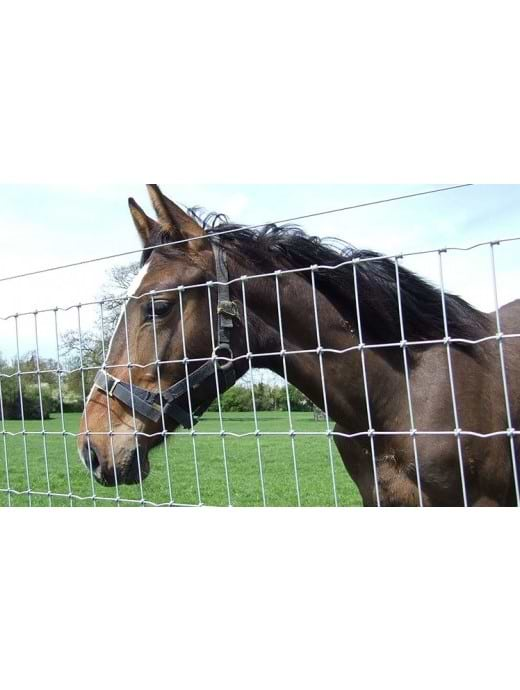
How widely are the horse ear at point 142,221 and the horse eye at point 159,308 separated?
413mm

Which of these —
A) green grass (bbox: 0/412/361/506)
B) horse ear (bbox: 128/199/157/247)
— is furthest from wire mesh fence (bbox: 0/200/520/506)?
green grass (bbox: 0/412/361/506)

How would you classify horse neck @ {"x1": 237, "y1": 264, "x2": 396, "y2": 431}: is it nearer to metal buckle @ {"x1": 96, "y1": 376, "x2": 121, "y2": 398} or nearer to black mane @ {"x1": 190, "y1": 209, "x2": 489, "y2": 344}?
black mane @ {"x1": 190, "y1": 209, "x2": 489, "y2": 344}

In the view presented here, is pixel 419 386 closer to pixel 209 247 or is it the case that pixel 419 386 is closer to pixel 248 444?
pixel 209 247

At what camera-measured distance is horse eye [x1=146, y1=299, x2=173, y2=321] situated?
7.55ft

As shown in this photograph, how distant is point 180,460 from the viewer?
13.8 m

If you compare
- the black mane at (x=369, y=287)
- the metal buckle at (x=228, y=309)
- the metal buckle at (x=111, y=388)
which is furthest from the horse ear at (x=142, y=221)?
the metal buckle at (x=111, y=388)

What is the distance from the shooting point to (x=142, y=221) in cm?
262

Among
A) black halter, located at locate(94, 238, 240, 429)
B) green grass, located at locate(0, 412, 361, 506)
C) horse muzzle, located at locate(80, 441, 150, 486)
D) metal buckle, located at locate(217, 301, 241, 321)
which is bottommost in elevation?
green grass, located at locate(0, 412, 361, 506)

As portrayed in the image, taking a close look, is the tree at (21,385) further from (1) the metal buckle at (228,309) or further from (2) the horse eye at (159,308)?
(1) the metal buckle at (228,309)

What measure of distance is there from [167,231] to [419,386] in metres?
1.25

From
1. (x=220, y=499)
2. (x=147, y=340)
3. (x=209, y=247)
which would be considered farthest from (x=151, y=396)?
(x=220, y=499)

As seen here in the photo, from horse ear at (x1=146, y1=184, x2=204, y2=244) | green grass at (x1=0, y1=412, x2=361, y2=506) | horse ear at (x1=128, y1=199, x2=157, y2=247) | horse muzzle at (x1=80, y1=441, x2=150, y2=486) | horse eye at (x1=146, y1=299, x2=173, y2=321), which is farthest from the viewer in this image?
green grass at (x1=0, y1=412, x2=361, y2=506)

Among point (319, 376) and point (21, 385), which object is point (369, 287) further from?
point (21, 385)

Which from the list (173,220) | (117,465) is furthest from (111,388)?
(173,220)
